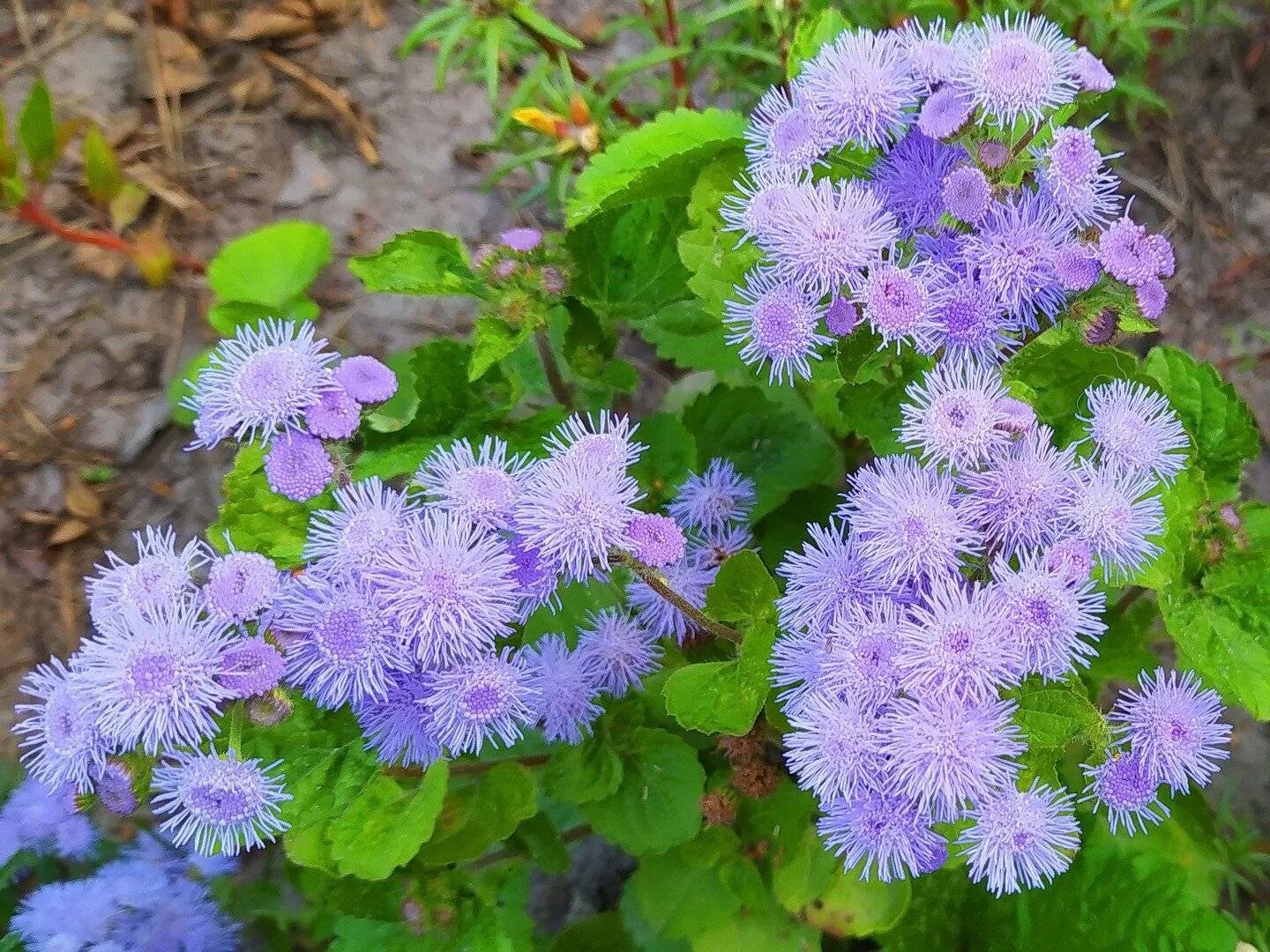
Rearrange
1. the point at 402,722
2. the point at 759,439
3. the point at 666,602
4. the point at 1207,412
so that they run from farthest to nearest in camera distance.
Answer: the point at 759,439 → the point at 1207,412 → the point at 666,602 → the point at 402,722

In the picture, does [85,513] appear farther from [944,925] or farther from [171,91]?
[944,925]

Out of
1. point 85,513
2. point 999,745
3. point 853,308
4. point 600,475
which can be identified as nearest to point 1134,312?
point 853,308

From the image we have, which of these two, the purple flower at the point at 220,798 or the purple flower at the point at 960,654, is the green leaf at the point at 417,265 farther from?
the purple flower at the point at 960,654

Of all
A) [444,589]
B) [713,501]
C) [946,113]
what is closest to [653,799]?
[713,501]

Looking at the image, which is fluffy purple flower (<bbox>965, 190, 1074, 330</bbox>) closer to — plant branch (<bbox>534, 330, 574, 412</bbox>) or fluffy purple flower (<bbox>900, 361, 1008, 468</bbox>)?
fluffy purple flower (<bbox>900, 361, 1008, 468</bbox>)

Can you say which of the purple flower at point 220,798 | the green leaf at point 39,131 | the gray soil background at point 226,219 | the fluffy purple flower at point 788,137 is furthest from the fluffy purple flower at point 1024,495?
the green leaf at point 39,131

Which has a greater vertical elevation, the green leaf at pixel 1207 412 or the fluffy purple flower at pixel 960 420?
the fluffy purple flower at pixel 960 420

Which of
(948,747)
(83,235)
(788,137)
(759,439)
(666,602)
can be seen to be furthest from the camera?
(83,235)

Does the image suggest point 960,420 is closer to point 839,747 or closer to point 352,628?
point 839,747
